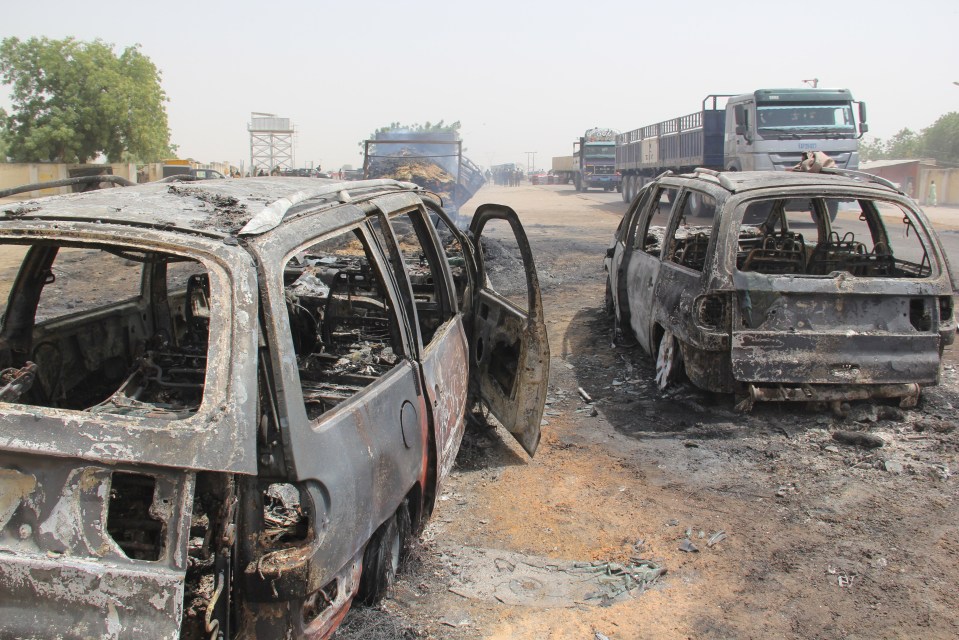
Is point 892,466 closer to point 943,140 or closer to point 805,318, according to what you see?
point 805,318

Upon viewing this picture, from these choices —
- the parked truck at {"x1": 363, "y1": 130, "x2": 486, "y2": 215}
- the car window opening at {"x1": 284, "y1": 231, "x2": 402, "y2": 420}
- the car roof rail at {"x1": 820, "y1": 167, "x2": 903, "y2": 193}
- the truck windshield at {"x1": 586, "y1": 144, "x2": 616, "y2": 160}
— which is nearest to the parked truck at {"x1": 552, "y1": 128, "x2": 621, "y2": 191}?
the truck windshield at {"x1": 586, "y1": 144, "x2": 616, "y2": 160}

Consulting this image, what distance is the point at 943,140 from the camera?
50.5 m

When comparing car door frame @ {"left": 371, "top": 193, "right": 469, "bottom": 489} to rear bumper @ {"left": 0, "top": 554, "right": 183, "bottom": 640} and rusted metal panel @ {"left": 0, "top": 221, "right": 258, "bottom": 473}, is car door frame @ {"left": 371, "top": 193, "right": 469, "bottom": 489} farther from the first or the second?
rear bumper @ {"left": 0, "top": 554, "right": 183, "bottom": 640}

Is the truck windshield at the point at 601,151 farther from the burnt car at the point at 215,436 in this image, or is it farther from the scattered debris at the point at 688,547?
the scattered debris at the point at 688,547

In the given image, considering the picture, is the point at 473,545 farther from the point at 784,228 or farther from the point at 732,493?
the point at 784,228

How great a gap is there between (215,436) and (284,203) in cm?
104

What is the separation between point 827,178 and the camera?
5.86 meters

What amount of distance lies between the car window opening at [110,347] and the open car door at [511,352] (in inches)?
70.8

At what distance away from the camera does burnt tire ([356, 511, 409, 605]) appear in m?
3.07

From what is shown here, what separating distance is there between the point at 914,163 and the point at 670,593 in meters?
42.1

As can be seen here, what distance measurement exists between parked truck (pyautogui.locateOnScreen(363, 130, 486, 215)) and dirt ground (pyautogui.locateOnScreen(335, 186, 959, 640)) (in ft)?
46.6

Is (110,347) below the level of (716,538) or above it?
above

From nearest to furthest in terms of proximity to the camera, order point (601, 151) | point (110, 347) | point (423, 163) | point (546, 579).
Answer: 1. point (546, 579)
2. point (110, 347)
3. point (423, 163)
4. point (601, 151)

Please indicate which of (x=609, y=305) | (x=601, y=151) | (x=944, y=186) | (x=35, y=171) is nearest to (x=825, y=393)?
(x=609, y=305)
